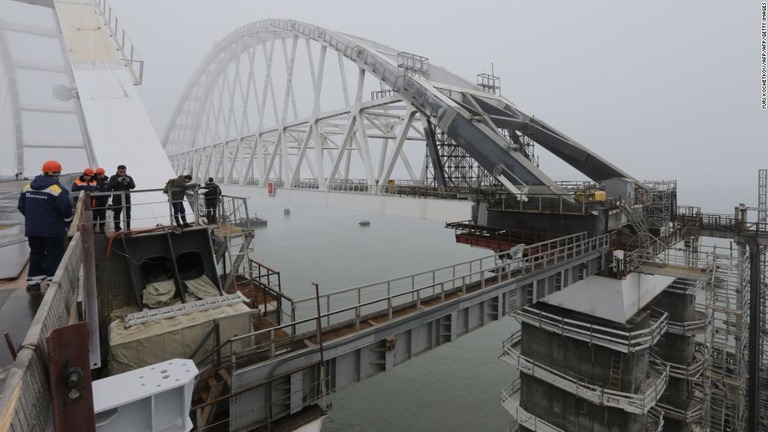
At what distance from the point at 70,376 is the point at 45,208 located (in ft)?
14.2

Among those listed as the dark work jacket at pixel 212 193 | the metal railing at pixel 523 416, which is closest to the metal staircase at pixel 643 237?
the metal railing at pixel 523 416

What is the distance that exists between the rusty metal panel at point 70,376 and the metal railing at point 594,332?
1653 centimetres

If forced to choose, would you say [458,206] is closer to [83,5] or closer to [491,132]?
[491,132]

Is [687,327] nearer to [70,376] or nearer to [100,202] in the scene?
[70,376]

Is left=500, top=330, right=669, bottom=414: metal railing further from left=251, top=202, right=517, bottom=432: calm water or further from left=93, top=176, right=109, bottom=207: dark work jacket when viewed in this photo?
left=93, top=176, right=109, bottom=207: dark work jacket

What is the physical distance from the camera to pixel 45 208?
17.1ft

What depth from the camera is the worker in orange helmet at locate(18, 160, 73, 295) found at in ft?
16.7

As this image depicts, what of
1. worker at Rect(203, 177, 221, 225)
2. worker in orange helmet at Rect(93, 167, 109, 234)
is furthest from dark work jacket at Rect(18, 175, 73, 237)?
worker at Rect(203, 177, 221, 225)

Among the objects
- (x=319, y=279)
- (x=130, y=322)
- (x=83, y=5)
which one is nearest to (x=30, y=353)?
(x=130, y=322)

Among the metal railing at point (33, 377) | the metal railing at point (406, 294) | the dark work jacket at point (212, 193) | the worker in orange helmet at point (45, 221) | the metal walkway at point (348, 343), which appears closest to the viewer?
the metal railing at point (33, 377)

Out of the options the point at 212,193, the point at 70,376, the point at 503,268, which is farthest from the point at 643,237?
the point at 70,376

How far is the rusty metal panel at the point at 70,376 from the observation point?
212 cm

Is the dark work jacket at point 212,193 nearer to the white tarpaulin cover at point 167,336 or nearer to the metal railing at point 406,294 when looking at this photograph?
the metal railing at point 406,294

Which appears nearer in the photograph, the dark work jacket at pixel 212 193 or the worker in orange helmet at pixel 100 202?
the worker in orange helmet at pixel 100 202
